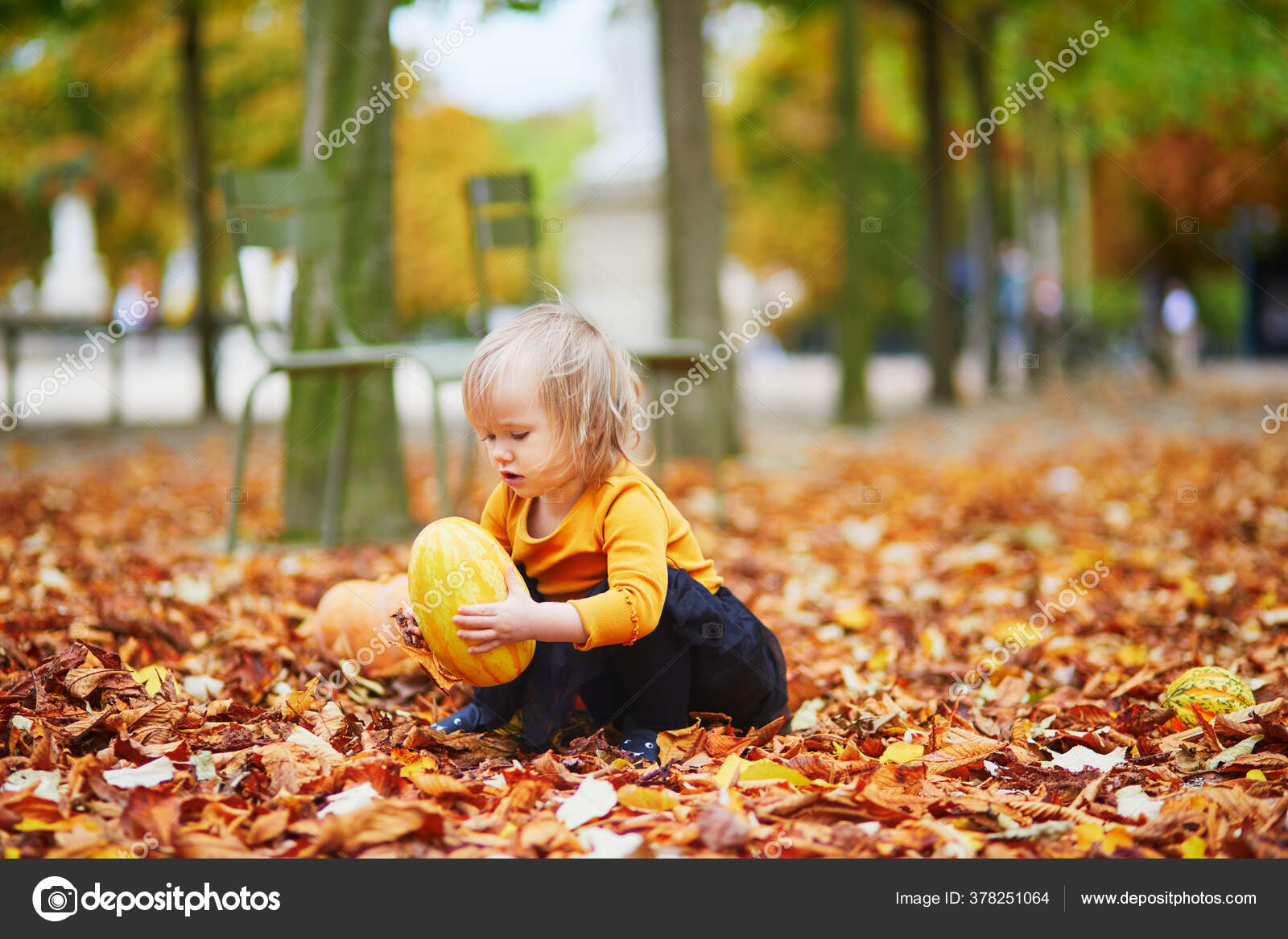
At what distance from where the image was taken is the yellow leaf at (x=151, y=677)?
118 inches

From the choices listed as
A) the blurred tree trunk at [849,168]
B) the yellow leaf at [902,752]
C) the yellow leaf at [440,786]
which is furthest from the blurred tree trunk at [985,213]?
the yellow leaf at [440,786]

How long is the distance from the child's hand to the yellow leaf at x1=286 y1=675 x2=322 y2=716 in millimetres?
678

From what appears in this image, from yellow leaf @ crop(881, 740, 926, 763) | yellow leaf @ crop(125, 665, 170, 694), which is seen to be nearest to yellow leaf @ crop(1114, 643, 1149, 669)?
yellow leaf @ crop(881, 740, 926, 763)

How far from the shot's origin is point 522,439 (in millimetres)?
2566

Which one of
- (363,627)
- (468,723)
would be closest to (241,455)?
(363,627)

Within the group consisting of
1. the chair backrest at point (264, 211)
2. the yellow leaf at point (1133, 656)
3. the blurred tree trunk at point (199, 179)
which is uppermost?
the blurred tree trunk at point (199, 179)

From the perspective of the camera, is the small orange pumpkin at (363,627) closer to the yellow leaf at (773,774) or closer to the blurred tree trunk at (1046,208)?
the yellow leaf at (773,774)

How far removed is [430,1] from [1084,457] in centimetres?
576

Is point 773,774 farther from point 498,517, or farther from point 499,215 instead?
point 499,215

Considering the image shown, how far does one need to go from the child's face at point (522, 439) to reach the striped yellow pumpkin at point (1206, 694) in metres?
1.64

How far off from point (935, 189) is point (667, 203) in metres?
6.76

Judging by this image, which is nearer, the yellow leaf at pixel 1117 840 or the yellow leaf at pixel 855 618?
the yellow leaf at pixel 1117 840

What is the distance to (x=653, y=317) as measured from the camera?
11805 millimetres
